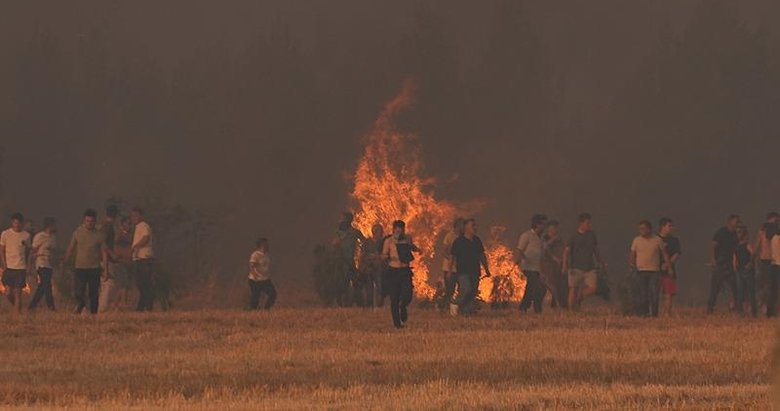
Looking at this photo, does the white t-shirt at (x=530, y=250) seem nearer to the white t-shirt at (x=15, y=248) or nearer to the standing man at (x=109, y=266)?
the standing man at (x=109, y=266)

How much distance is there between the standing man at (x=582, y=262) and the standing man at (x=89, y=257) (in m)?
7.25

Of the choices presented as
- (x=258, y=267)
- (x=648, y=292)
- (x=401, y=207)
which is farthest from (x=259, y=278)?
(x=401, y=207)

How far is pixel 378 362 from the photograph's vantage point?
20141 mm

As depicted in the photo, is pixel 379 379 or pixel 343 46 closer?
pixel 379 379

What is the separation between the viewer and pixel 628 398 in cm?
A: 1580

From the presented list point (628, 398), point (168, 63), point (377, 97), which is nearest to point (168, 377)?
point (628, 398)

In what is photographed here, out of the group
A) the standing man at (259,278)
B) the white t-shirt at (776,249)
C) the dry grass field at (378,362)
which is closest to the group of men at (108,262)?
the standing man at (259,278)

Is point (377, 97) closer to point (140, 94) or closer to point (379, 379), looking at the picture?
point (140, 94)

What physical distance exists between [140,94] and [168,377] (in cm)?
8002

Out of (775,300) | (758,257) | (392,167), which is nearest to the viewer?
(775,300)

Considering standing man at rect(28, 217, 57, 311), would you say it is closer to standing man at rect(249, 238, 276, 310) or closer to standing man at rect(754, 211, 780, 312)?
standing man at rect(249, 238, 276, 310)

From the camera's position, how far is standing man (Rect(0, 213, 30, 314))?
3186 cm

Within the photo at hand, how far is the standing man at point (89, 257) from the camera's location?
2920 cm

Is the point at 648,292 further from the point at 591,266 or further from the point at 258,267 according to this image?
the point at 258,267
